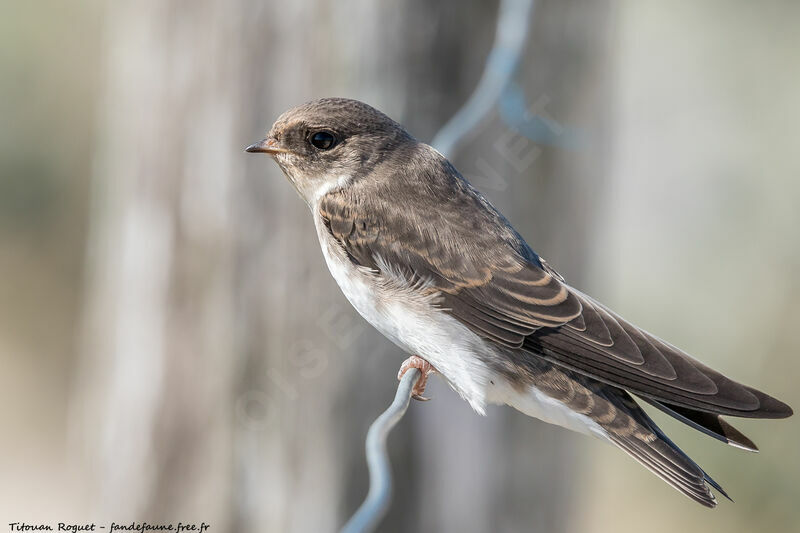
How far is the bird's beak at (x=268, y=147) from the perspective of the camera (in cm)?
286

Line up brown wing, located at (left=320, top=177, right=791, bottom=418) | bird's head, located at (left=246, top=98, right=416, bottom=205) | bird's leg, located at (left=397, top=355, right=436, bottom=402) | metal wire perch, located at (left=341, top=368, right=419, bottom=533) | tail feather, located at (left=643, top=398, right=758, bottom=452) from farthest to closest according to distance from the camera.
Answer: bird's leg, located at (left=397, top=355, right=436, bottom=402)
bird's head, located at (left=246, top=98, right=416, bottom=205)
brown wing, located at (left=320, top=177, right=791, bottom=418)
tail feather, located at (left=643, top=398, right=758, bottom=452)
metal wire perch, located at (left=341, top=368, right=419, bottom=533)

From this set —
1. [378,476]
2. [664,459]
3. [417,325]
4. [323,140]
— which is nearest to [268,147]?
[323,140]

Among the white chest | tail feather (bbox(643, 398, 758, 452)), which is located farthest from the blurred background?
tail feather (bbox(643, 398, 758, 452))

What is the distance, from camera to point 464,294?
2.77 meters

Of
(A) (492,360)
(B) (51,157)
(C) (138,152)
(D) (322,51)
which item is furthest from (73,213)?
(A) (492,360)

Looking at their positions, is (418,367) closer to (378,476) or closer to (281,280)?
(281,280)

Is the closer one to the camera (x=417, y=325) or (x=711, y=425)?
(x=711, y=425)

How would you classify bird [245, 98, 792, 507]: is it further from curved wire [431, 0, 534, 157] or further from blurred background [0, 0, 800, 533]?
blurred background [0, 0, 800, 533]

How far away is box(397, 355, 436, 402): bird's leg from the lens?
305 centimetres

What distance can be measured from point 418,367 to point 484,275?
441 mm

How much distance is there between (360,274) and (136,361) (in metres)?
1.21

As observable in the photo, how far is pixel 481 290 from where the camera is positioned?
276 centimetres

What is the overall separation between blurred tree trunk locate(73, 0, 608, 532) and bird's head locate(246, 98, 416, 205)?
215 mm

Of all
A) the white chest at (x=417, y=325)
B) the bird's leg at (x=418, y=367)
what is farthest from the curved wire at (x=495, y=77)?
the bird's leg at (x=418, y=367)
